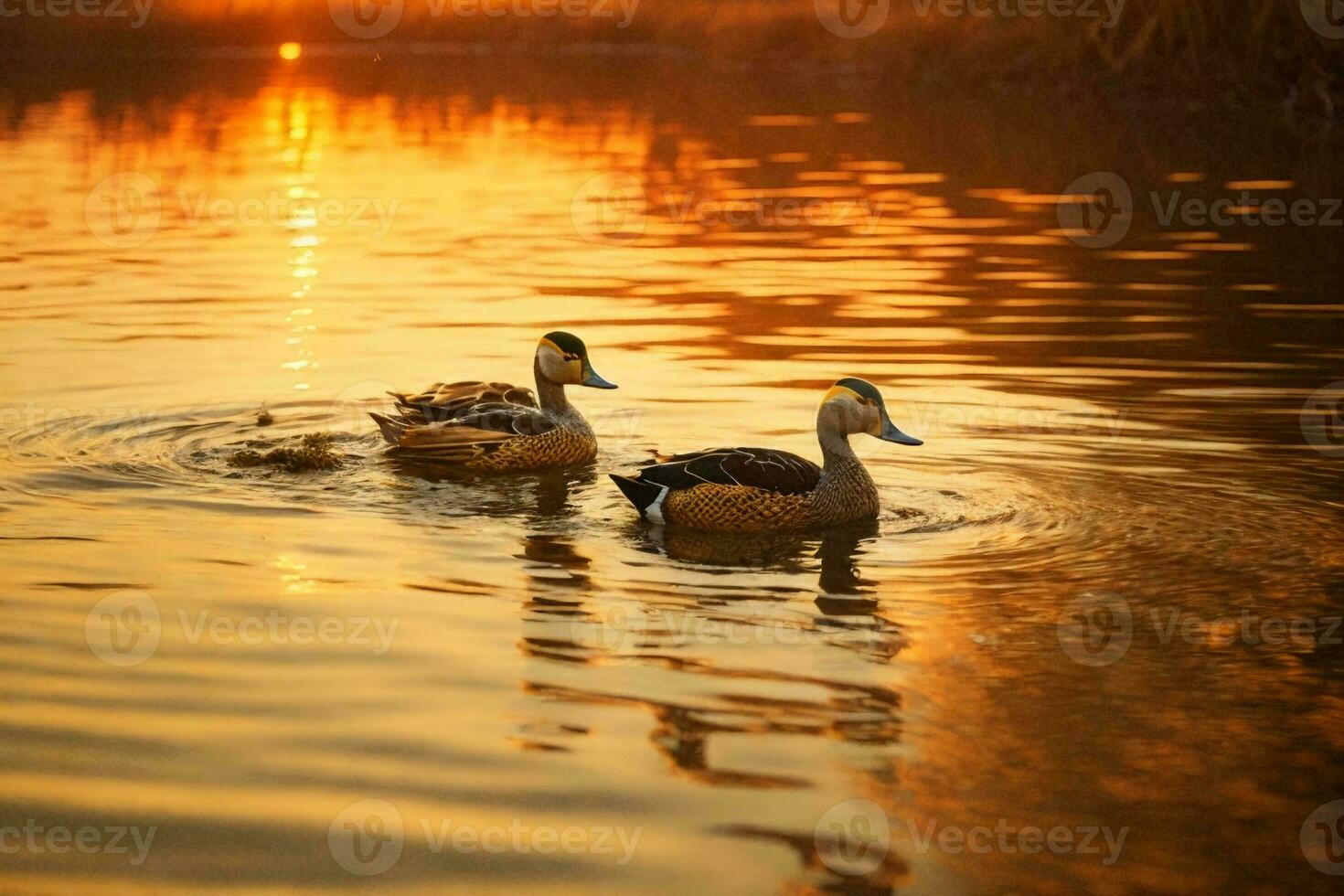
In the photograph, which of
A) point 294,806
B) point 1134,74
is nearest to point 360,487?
point 294,806

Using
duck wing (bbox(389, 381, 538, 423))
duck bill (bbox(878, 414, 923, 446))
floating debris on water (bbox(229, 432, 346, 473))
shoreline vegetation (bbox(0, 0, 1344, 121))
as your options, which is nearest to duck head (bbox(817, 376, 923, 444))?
duck bill (bbox(878, 414, 923, 446))

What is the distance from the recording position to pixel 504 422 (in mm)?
11305

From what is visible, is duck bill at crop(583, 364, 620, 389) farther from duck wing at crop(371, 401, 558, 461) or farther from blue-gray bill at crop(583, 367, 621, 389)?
duck wing at crop(371, 401, 558, 461)

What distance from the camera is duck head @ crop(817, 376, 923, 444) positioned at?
9953mm

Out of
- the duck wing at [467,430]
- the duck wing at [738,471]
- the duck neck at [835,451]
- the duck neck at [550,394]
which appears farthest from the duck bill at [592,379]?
the duck neck at [835,451]

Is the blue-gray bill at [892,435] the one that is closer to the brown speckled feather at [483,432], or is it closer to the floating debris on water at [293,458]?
the brown speckled feather at [483,432]

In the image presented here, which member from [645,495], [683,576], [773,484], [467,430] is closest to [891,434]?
[773,484]

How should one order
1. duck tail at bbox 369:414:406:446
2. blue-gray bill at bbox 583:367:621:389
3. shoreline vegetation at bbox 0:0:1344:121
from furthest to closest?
shoreline vegetation at bbox 0:0:1344:121 < blue-gray bill at bbox 583:367:621:389 < duck tail at bbox 369:414:406:446

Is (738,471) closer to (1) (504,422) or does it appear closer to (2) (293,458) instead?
(1) (504,422)

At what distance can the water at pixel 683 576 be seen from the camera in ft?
19.7

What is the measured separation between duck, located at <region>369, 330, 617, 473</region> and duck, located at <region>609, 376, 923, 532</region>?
144cm

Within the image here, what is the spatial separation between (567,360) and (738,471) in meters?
2.36

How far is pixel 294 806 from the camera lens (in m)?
6.06

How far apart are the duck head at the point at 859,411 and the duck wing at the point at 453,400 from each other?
7.74 ft
